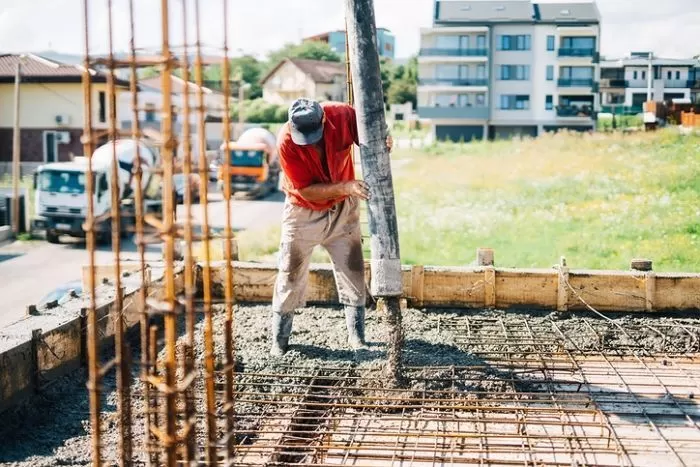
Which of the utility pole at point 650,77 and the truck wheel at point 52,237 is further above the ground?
the utility pole at point 650,77

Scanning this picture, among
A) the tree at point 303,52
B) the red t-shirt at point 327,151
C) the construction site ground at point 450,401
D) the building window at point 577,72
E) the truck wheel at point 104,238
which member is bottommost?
the truck wheel at point 104,238

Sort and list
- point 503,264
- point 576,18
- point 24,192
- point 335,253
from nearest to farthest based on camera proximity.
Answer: point 335,253 → point 503,264 → point 24,192 → point 576,18

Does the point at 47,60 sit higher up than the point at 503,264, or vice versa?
the point at 47,60

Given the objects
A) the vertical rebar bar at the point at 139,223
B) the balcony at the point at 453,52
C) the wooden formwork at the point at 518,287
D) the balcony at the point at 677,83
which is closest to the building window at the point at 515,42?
the balcony at the point at 453,52

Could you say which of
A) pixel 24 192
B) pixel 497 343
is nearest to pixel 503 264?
pixel 497 343

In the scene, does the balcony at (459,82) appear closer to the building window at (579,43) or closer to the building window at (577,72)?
the building window at (577,72)

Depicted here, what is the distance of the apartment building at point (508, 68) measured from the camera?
4038cm

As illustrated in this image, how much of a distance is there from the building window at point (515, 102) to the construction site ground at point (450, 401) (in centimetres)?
3597

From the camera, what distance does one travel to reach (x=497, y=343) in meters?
5.88

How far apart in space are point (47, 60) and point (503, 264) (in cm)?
2358

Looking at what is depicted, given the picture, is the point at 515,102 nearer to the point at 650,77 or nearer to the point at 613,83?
the point at 613,83

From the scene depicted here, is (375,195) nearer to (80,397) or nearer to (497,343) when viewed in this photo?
(497,343)

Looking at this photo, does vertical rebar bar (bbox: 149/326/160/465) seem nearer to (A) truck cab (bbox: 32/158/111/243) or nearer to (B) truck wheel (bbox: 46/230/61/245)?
(A) truck cab (bbox: 32/158/111/243)

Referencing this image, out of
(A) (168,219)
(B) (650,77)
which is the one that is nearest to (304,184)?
(A) (168,219)
